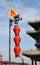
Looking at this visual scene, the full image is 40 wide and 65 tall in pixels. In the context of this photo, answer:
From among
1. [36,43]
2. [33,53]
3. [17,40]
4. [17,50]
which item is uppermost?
[17,40]

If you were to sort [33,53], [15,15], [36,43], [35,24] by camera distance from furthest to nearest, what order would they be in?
[35,24]
[36,43]
[33,53]
[15,15]

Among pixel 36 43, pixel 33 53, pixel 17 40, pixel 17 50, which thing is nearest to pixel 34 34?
pixel 36 43

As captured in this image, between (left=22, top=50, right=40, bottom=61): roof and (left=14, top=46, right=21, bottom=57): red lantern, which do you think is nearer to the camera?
(left=14, top=46, right=21, bottom=57): red lantern

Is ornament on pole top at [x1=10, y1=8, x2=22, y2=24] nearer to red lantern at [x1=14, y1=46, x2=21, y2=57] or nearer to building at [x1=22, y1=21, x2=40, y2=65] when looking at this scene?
red lantern at [x1=14, y1=46, x2=21, y2=57]

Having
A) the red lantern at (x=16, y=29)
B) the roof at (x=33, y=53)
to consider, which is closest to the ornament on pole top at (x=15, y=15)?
the red lantern at (x=16, y=29)

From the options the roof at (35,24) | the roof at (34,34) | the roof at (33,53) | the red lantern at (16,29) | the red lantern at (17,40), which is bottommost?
the roof at (33,53)

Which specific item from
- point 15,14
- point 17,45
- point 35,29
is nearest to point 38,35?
point 35,29

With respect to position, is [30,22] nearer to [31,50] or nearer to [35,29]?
[35,29]

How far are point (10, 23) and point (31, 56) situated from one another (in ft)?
79.8

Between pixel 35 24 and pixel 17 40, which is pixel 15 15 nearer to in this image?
pixel 17 40

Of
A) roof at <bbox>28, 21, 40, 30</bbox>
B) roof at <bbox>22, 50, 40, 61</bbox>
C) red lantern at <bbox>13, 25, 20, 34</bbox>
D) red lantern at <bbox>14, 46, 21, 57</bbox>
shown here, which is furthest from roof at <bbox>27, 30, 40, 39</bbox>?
red lantern at <bbox>13, 25, 20, 34</bbox>

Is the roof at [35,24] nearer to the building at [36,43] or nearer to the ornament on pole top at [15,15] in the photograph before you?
the building at [36,43]

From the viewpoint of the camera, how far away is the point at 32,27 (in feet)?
191

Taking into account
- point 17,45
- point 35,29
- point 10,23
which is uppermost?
point 10,23
